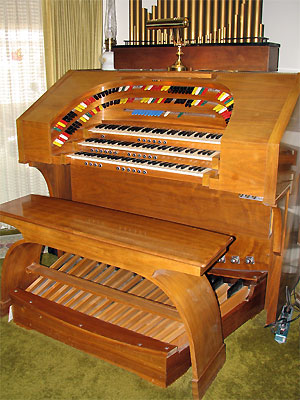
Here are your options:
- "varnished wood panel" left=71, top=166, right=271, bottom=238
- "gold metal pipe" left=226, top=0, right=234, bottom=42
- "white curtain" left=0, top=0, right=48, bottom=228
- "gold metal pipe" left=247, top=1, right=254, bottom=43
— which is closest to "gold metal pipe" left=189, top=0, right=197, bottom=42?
"gold metal pipe" left=226, top=0, right=234, bottom=42

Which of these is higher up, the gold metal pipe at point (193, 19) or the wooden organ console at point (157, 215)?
the gold metal pipe at point (193, 19)

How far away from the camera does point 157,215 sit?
106 inches

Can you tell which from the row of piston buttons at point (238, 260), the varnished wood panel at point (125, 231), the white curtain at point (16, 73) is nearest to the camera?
the varnished wood panel at point (125, 231)

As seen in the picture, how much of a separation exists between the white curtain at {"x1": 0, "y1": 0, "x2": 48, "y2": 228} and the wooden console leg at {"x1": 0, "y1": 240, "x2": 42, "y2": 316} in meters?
1.39

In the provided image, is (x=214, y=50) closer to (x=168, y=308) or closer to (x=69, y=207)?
(x=69, y=207)

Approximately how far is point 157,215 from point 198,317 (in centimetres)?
92

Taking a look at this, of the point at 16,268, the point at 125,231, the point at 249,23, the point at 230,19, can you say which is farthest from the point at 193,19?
the point at 16,268

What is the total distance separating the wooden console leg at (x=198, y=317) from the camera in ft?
6.03

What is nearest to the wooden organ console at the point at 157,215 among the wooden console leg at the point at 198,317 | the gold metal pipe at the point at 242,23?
the wooden console leg at the point at 198,317

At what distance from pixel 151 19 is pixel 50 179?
3.97ft

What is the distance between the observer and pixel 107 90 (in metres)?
2.65

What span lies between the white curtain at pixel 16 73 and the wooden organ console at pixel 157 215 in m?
0.93

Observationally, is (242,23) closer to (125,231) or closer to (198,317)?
(125,231)

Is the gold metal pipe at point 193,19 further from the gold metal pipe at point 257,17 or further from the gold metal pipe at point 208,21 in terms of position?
the gold metal pipe at point 257,17
